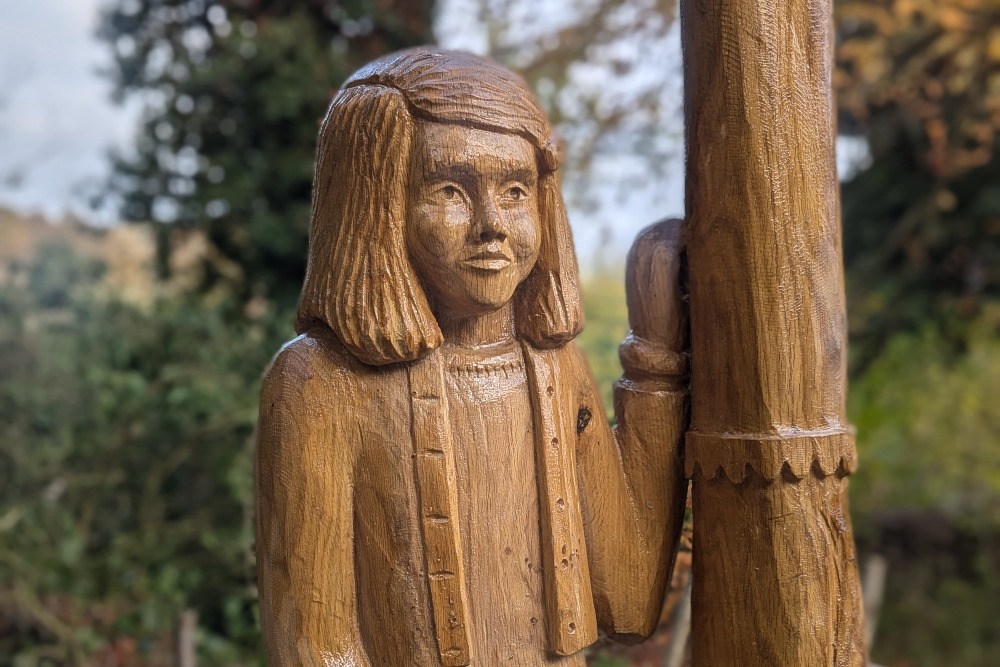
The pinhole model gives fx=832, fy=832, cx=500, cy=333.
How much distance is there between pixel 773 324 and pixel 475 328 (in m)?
0.34

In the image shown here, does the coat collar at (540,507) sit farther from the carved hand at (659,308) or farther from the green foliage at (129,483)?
the green foliage at (129,483)

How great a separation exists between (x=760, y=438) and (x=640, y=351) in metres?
0.18

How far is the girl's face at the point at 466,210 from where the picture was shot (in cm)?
90

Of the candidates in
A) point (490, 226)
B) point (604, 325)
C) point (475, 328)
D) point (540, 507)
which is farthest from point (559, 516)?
point (604, 325)

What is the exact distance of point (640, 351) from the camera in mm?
1033

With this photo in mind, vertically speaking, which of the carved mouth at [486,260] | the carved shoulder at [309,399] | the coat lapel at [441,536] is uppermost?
the carved mouth at [486,260]

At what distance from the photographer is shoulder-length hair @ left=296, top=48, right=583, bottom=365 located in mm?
902

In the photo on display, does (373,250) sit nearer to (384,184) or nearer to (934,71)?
(384,184)

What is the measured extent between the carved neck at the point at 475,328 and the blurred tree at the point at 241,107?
225 cm

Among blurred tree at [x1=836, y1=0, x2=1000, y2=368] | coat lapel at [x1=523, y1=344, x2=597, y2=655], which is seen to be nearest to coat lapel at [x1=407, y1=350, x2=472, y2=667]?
coat lapel at [x1=523, y1=344, x2=597, y2=655]

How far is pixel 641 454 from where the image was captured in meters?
1.05

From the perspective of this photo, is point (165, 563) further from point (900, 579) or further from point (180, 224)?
point (900, 579)

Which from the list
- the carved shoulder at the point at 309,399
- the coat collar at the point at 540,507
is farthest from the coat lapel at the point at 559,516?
the carved shoulder at the point at 309,399

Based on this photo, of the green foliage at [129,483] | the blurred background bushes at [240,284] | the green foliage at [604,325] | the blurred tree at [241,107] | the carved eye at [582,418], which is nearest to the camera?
the carved eye at [582,418]
